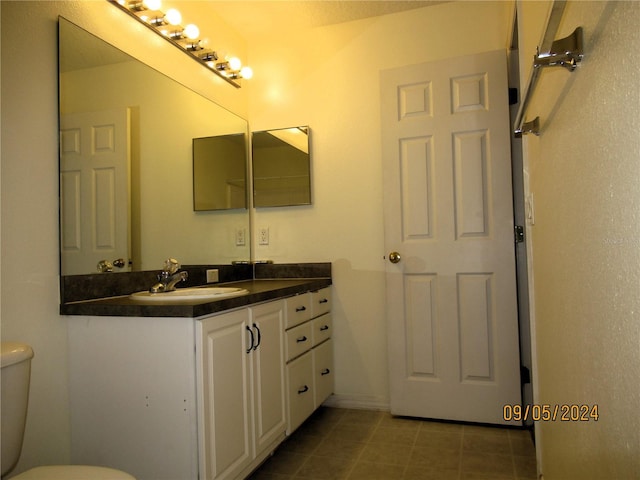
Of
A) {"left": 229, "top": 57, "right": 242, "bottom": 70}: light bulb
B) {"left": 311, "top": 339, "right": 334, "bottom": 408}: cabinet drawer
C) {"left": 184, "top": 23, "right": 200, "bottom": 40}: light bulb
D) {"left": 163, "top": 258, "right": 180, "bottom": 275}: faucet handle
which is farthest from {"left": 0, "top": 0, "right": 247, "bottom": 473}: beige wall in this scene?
{"left": 311, "top": 339, "right": 334, "bottom": 408}: cabinet drawer

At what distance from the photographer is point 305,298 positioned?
222 cm

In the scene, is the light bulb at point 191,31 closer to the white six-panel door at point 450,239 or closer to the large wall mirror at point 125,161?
the large wall mirror at point 125,161

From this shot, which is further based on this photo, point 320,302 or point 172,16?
point 320,302

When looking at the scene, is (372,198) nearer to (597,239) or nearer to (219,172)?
(219,172)

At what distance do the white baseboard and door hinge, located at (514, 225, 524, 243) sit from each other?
1.17 meters

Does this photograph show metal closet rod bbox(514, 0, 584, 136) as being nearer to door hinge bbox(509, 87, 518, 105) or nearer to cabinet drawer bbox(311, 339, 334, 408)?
door hinge bbox(509, 87, 518, 105)

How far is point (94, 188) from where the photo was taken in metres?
1.61

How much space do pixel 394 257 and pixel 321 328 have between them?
1.88 ft

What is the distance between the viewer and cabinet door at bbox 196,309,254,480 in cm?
137

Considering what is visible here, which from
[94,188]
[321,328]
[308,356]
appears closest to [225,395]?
[308,356]

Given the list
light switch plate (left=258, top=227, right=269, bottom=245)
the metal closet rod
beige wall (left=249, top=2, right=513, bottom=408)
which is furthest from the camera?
light switch plate (left=258, top=227, right=269, bottom=245)

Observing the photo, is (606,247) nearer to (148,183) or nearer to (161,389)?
(161,389)

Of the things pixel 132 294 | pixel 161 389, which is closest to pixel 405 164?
pixel 132 294

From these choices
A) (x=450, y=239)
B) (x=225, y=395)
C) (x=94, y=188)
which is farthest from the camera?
(x=450, y=239)
